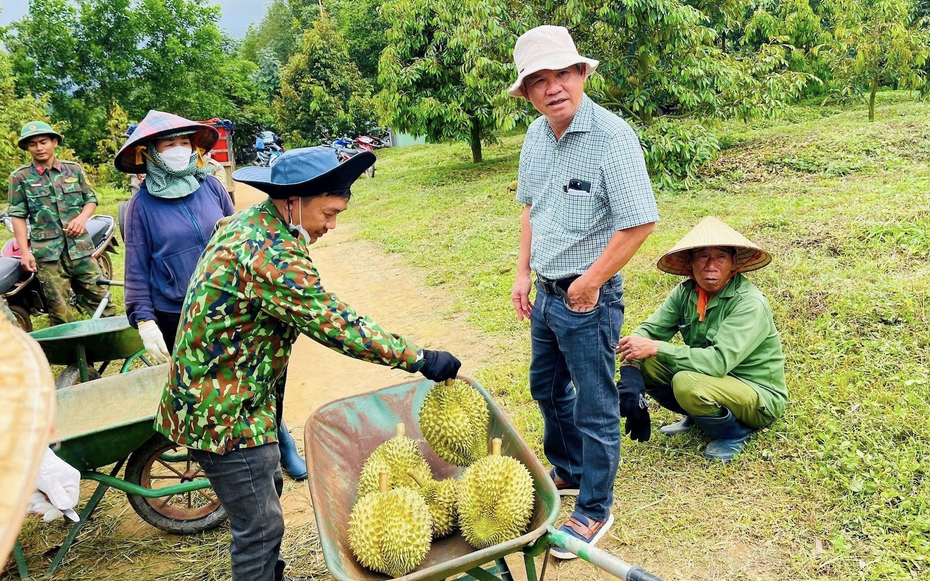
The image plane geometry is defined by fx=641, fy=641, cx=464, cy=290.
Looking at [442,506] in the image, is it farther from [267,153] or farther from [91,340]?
[267,153]

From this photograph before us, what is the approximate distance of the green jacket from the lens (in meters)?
3.34

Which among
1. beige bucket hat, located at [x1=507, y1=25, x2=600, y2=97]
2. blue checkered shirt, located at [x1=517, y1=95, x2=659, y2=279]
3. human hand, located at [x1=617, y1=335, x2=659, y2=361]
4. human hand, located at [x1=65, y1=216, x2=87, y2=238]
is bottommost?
human hand, located at [x1=617, y1=335, x2=659, y2=361]

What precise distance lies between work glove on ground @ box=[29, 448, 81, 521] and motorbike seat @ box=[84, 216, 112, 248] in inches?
190

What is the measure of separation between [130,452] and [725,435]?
310 cm

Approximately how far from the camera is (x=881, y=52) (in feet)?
43.3

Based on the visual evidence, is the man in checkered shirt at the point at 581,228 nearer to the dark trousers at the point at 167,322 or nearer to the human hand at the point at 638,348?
the human hand at the point at 638,348

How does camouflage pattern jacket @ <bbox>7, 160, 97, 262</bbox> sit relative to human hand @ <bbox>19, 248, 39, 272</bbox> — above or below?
above

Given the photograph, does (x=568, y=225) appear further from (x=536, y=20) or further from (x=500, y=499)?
(x=536, y=20)

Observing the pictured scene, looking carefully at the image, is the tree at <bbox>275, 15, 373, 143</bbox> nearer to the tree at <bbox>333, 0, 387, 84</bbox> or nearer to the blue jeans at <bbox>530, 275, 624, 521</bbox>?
the tree at <bbox>333, 0, 387, 84</bbox>

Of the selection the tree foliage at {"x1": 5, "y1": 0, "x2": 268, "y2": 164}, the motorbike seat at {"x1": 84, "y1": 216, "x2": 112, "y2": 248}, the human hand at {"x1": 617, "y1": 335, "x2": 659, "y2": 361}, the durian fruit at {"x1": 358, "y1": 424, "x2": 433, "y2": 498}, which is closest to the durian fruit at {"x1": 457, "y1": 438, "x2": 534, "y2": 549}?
the durian fruit at {"x1": 358, "y1": 424, "x2": 433, "y2": 498}

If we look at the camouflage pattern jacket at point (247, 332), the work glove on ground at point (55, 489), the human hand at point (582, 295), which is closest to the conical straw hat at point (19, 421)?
the camouflage pattern jacket at point (247, 332)

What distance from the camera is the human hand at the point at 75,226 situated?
592 cm

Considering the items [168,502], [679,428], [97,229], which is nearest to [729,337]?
[679,428]

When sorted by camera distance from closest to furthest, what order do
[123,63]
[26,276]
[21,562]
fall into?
[21,562]
[26,276]
[123,63]
